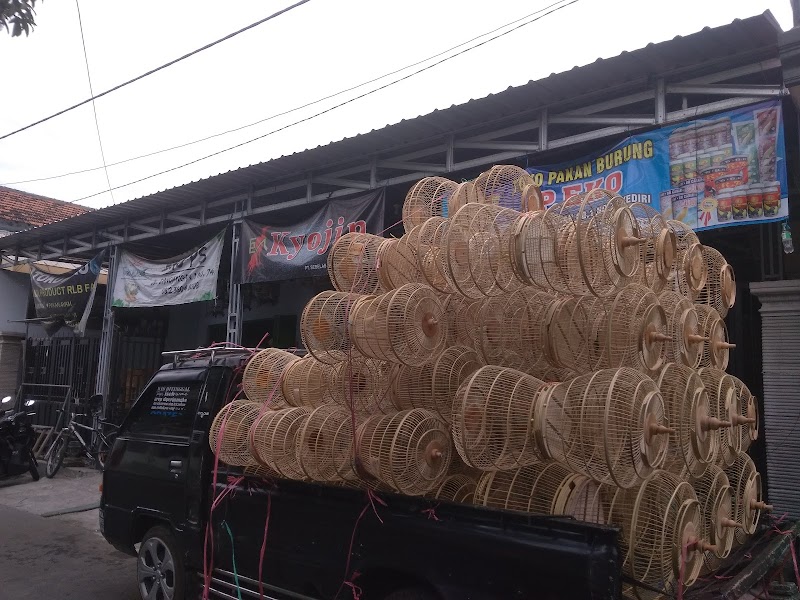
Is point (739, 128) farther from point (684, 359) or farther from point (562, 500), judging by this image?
point (562, 500)

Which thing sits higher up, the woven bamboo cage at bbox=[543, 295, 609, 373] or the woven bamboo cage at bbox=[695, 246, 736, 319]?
the woven bamboo cage at bbox=[695, 246, 736, 319]

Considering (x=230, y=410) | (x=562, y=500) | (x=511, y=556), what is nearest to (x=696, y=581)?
(x=562, y=500)

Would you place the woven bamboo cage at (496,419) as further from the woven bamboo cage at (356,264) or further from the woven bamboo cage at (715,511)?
the woven bamboo cage at (356,264)

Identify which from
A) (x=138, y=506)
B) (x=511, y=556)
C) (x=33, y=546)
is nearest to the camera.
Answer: (x=511, y=556)

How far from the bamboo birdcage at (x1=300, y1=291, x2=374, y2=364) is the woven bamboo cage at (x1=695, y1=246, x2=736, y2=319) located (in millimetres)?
2348

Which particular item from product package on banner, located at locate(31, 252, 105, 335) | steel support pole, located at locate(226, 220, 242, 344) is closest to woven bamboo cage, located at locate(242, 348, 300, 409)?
steel support pole, located at locate(226, 220, 242, 344)

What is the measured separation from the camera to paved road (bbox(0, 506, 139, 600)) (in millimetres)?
5449

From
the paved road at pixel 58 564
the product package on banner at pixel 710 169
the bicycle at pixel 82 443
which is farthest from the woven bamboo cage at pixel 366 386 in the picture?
the bicycle at pixel 82 443

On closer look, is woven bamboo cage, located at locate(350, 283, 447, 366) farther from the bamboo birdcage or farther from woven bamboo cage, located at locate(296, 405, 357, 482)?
woven bamboo cage, located at locate(296, 405, 357, 482)

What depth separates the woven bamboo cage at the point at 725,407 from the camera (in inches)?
139

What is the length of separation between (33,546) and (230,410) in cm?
438

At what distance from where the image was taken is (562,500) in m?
2.89

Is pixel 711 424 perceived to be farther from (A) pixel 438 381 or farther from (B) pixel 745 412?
(A) pixel 438 381

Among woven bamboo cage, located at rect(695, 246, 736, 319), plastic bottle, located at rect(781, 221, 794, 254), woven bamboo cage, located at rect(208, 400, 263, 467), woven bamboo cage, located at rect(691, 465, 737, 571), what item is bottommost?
woven bamboo cage, located at rect(691, 465, 737, 571)
